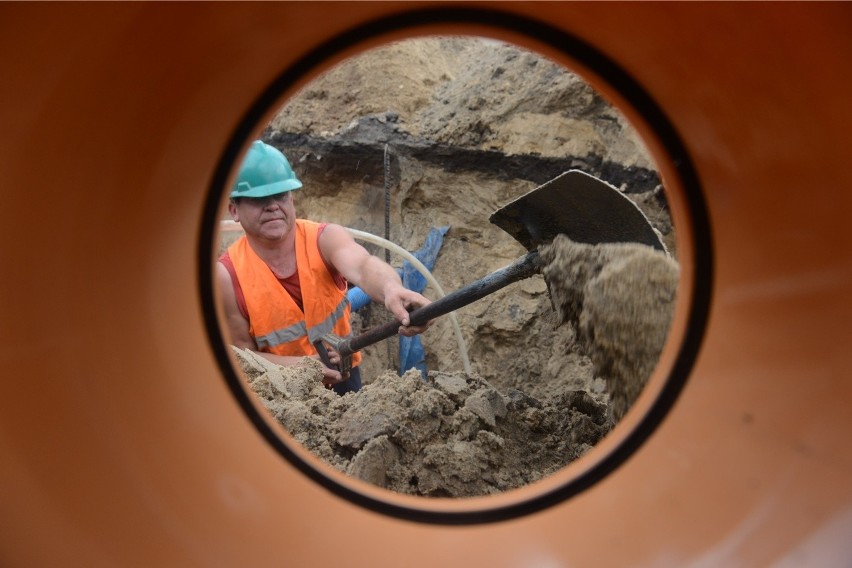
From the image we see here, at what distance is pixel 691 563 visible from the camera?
0.83 meters

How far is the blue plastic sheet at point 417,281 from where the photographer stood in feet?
12.3

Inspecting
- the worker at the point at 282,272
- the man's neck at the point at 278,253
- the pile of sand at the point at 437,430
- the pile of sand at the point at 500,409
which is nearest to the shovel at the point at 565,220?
the pile of sand at the point at 500,409

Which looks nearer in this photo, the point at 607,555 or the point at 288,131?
the point at 607,555

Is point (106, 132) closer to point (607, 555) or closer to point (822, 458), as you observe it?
point (607, 555)

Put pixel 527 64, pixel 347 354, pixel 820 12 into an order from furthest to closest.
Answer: pixel 527 64
pixel 347 354
pixel 820 12

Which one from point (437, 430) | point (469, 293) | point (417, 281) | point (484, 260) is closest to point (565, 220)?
point (469, 293)

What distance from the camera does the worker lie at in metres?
2.87

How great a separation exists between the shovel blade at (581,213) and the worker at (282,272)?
3.05ft

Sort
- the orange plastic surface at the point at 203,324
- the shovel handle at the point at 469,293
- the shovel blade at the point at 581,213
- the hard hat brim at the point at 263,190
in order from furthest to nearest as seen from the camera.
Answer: the hard hat brim at the point at 263,190
the shovel handle at the point at 469,293
the shovel blade at the point at 581,213
the orange plastic surface at the point at 203,324

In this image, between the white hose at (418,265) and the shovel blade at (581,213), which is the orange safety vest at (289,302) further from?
the shovel blade at (581,213)

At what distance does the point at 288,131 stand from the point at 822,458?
3.64 meters

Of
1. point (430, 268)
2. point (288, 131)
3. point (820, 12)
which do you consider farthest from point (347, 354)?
point (820, 12)

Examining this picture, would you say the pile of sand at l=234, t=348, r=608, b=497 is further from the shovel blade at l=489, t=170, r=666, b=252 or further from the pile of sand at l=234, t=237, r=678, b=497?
the shovel blade at l=489, t=170, r=666, b=252

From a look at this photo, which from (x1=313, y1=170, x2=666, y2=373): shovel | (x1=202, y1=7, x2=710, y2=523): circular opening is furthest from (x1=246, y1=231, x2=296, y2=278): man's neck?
(x1=313, y1=170, x2=666, y2=373): shovel
